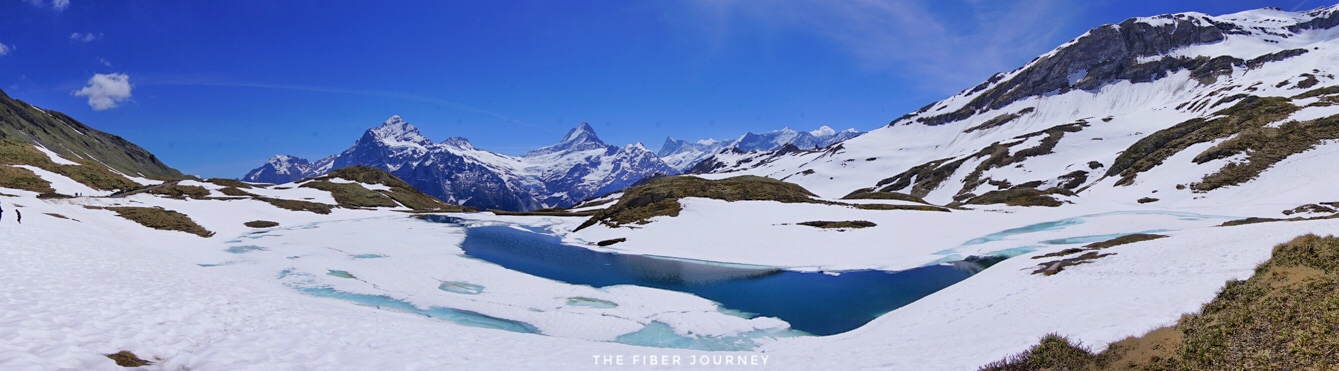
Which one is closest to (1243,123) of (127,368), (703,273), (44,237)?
(703,273)

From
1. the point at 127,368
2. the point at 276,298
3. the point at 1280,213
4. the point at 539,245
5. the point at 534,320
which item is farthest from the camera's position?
the point at 539,245

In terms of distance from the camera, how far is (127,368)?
11336 millimetres

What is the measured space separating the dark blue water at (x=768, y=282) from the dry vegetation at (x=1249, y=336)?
1257 centimetres

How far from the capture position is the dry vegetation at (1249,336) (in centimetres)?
948

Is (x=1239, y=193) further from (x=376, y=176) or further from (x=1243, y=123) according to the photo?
(x=376, y=176)

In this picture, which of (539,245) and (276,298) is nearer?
(276,298)

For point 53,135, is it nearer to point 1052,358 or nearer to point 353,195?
point 353,195

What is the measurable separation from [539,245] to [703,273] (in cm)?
2890

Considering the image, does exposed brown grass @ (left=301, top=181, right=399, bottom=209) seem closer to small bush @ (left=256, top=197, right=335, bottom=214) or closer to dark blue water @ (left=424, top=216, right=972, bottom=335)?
small bush @ (left=256, top=197, right=335, bottom=214)

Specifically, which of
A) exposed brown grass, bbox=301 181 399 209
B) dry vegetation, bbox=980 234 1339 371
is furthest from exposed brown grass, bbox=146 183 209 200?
dry vegetation, bbox=980 234 1339 371

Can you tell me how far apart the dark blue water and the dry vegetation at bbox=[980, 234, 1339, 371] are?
12569 mm

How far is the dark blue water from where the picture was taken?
2842cm

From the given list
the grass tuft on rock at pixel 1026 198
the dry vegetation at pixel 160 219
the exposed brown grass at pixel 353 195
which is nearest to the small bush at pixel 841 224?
the grass tuft on rock at pixel 1026 198

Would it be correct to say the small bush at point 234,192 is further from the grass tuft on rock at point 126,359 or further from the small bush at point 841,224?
the grass tuft on rock at point 126,359
